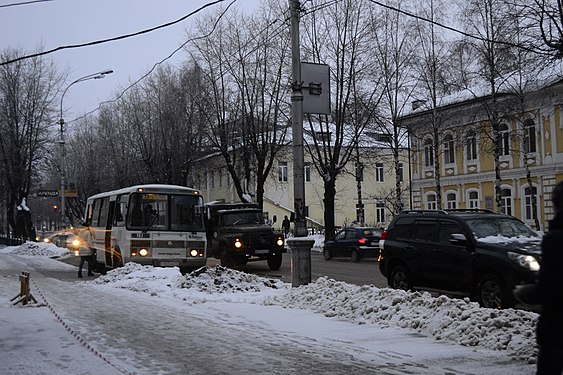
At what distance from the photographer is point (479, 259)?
11.8 metres

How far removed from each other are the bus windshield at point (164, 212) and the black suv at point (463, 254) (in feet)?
28.2

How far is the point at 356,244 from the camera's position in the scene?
2875 cm

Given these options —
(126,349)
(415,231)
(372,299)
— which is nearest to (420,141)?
(415,231)

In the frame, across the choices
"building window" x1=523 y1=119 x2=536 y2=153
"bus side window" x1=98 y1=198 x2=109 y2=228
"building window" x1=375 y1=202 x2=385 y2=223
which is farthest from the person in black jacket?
"building window" x1=375 y1=202 x2=385 y2=223

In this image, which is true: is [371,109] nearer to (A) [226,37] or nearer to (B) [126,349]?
(A) [226,37]

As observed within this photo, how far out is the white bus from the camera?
2098 cm

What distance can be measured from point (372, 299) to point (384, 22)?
96.4 feet

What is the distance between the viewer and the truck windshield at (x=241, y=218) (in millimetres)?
24734

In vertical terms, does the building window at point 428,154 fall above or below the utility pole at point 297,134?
above

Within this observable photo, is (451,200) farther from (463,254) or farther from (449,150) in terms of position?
(463,254)

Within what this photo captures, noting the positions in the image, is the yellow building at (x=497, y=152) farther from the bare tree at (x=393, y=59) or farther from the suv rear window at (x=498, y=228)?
the suv rear window at (x=498, y=228)

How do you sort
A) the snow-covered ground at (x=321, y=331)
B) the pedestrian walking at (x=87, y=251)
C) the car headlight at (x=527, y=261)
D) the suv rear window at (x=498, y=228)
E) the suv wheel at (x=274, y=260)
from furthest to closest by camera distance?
the pedestrian walking at (x=87, y=251) < the suv wheel at (x=274, y=260) < the suv rear window at (x=498, y=228) < the car headlight at (x=527, y=261) < the snow-covered ground at (x=321, y=331)

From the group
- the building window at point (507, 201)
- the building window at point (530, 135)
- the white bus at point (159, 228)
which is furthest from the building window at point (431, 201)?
the white bus at point (159, 228)

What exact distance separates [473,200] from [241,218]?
2530 centimetres
